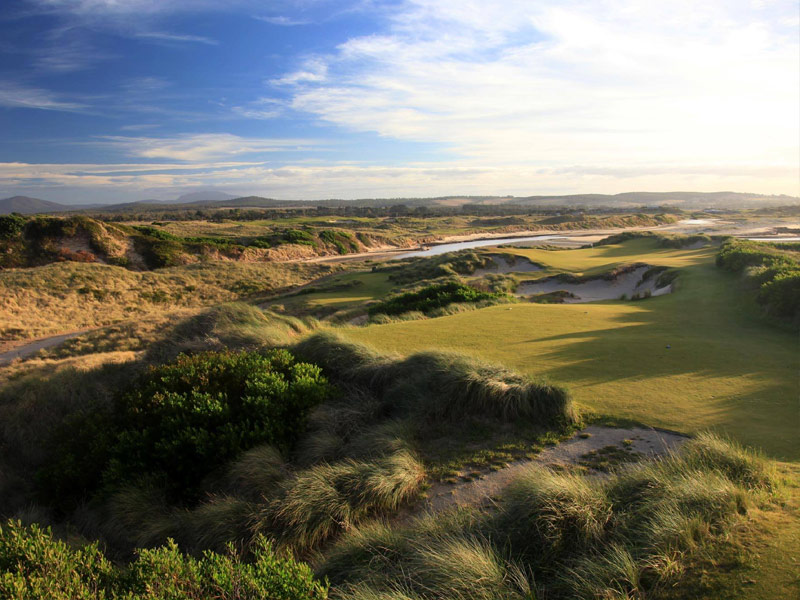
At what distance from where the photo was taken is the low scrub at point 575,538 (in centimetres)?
288

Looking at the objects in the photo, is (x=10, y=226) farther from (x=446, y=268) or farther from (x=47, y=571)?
(x=47, y=571)

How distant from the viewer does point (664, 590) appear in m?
2.72

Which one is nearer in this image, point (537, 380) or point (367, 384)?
point (537, 380)

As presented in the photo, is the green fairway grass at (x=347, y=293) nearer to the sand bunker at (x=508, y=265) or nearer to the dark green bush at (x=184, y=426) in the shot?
the sand bunker at (x=508, y=265)

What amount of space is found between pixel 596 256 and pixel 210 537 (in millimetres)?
30701

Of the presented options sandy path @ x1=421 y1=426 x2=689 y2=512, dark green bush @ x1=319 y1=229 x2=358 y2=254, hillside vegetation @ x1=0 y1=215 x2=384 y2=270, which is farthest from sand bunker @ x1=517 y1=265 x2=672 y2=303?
dark green bush @ x1=319 y1=229 x2=358 y2=254

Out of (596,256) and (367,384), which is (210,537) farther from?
(596,256)

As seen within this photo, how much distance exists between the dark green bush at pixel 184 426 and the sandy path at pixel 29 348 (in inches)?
464

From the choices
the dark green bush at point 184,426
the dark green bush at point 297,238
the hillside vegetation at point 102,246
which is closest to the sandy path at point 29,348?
the dark green bush at point 184,426

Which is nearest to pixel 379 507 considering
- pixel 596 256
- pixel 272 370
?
pixel 272 370

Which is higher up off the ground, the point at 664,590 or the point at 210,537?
the point at 664,590

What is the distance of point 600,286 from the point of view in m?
21.6

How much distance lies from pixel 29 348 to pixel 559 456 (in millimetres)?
20295

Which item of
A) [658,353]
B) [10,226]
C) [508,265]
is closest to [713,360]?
[658,353]
